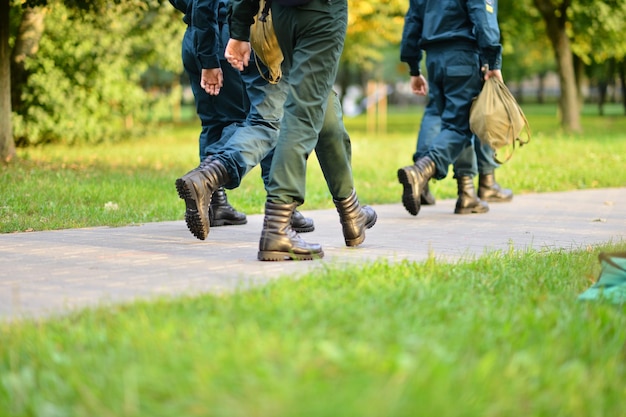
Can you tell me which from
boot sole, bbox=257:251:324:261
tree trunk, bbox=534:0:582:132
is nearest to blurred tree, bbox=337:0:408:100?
tree trunk, bbox=534:0:582:132

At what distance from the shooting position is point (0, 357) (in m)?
3.02

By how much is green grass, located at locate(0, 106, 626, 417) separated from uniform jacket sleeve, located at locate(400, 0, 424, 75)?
139 inches

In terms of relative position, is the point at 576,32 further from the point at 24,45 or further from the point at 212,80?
the point at 212,80

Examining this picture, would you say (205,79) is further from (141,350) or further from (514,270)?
(141,350)

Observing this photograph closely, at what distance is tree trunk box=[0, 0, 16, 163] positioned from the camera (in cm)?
1238

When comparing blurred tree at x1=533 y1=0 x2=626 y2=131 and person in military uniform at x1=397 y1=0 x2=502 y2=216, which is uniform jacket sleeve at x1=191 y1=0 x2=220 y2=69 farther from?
blurred tree at x1=533 y1=0 x2=626 y2=131

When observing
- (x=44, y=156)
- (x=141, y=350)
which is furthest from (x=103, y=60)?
(x=141, y=350)

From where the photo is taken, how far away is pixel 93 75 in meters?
20.3

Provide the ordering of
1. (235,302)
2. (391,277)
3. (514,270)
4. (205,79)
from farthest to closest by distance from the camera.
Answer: (205,79)
(514,270)
(391,277)
(235,302)

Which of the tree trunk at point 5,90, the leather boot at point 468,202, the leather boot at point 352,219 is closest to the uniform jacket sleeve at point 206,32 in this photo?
the leather boot at point 352,219

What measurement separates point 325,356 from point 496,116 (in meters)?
4.99

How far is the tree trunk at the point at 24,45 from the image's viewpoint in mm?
15723

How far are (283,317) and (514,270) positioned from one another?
175 centimetres

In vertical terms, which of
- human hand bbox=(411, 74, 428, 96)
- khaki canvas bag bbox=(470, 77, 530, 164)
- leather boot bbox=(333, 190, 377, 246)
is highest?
human hand bbox=(411, 74, 428, 96)
